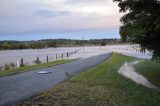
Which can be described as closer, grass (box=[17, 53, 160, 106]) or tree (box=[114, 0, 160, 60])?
grass (box=[17, 53, 160, 106])

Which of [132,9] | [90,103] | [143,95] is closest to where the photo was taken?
[90,103]

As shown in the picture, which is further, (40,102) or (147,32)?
(147,32)

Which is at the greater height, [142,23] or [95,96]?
[142,23]

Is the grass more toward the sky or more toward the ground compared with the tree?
more toward the ground

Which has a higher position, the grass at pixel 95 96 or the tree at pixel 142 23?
the tree at pixel 142 23

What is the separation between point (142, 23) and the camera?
1800 centimetres

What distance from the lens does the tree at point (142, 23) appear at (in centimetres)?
1772

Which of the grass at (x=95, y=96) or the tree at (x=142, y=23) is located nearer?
the grass at (x=95, y=96)

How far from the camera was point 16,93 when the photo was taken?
15.5m

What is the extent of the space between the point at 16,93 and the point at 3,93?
1.96ft

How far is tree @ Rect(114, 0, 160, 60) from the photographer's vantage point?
58.1ft

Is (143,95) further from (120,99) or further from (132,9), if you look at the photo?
(132,9)

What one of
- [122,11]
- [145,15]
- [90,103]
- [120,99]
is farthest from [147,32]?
[90,103]

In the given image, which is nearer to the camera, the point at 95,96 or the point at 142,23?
the point at 95,96
